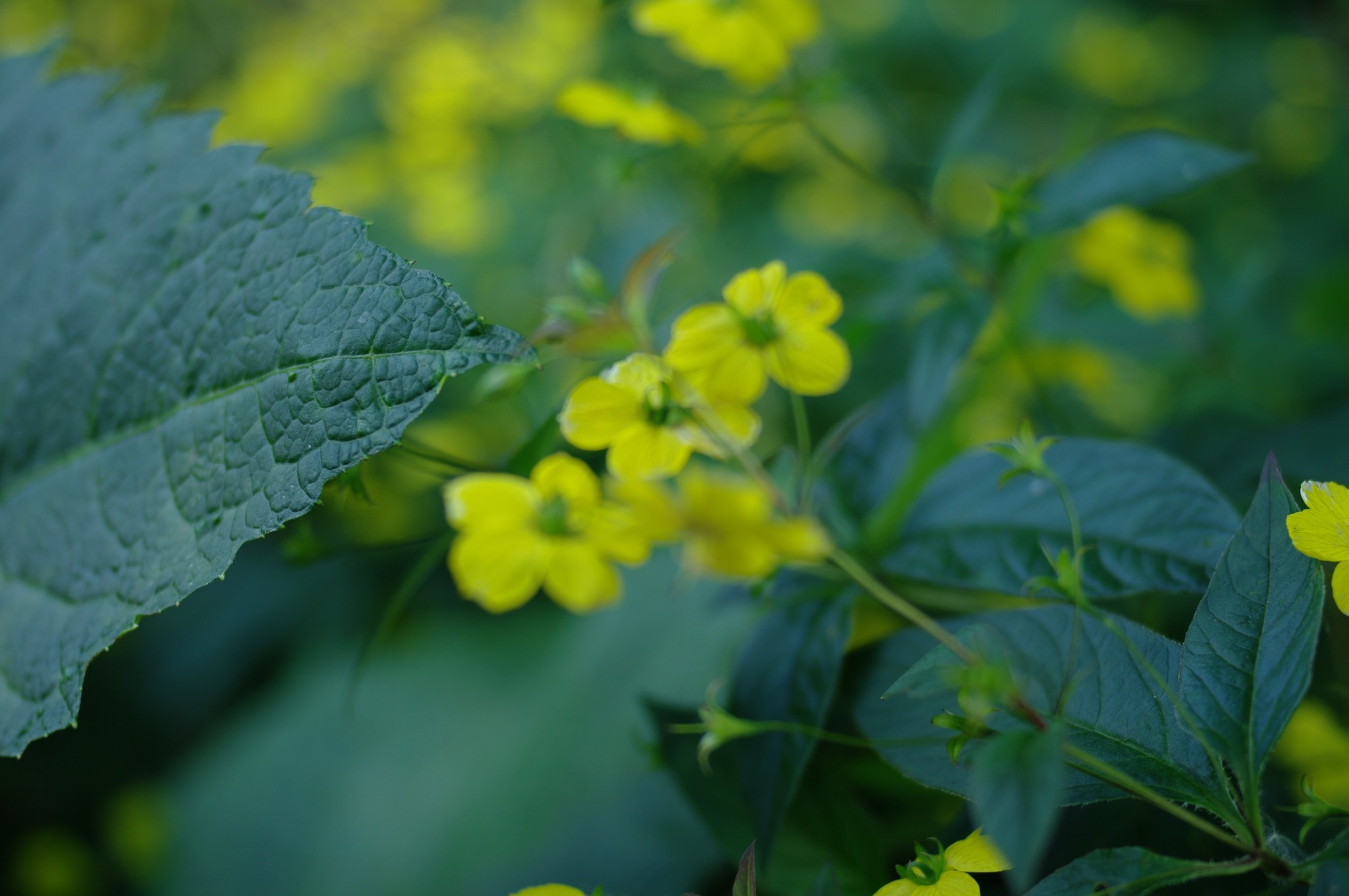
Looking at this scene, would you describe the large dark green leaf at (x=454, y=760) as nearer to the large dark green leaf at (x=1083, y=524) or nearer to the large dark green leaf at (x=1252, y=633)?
the large dark green leaf at (x=1083, y=524)

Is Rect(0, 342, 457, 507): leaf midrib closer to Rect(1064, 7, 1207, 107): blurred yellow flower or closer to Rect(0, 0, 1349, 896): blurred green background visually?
Rect(0, 0, 1349, 896): blurred green background

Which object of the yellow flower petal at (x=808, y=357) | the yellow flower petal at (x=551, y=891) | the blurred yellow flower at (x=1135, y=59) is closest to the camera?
the yellow flower petal at (x=551, y=891)

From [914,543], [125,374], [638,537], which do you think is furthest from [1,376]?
[914,543]

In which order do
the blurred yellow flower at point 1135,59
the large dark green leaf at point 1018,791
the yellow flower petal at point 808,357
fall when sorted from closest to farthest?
the large dark green leaf at point 1018,791 < the yellow flower petal at point 808,357 < the blurred yellow flower at point 1135,59

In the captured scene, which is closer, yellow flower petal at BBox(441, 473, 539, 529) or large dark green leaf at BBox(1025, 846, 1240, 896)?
large dark green leaf at BBox(1025, 846, 1240, 896)

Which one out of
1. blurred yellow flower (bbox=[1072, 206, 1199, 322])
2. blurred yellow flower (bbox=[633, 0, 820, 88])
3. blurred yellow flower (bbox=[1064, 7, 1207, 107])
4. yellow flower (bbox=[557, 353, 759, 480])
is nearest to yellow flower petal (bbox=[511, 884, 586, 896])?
yellow flower (bbox=[557, 353, 759, 480])

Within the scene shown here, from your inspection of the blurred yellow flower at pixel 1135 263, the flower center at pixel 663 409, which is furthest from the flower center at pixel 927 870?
the blurred yellow flower at pixel 1135 263

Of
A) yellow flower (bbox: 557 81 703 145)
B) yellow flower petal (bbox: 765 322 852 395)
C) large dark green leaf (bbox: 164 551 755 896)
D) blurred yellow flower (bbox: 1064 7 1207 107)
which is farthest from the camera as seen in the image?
blurred yellow flower (bbox: 1064 7 1207 107)

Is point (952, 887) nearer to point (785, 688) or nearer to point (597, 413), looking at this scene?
point (785, 688)
